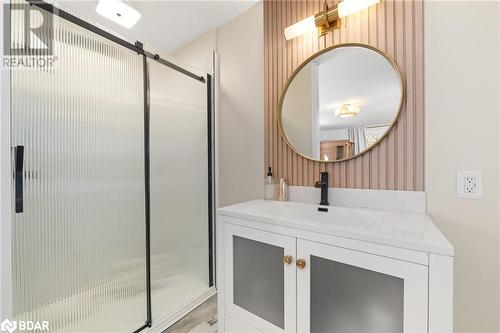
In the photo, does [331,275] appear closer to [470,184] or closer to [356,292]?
[356,292]

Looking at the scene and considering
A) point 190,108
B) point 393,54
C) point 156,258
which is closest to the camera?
point 393,54

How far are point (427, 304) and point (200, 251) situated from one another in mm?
1515

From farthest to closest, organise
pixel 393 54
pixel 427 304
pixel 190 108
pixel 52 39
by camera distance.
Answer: pixel 190 108, pixel 393 54, pixel 52 39, pixel 427 304

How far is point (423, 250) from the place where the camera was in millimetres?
650

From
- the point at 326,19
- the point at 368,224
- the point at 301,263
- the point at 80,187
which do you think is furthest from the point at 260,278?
the point at 326,19

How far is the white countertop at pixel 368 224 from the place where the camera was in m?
0.67

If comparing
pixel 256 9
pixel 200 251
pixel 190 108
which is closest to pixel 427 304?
pixel 200 251

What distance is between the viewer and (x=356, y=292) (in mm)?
775

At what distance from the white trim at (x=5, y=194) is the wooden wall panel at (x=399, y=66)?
1.30m

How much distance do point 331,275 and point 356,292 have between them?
0.29 ft

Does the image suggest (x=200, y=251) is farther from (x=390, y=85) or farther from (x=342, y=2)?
(x=342, y=2)

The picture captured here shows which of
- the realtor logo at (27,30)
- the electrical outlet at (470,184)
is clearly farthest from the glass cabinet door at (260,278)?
the realtor logo at (27,30)

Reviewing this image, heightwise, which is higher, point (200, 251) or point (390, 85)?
point (390, 85)

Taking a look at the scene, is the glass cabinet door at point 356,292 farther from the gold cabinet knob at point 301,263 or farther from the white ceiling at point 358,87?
the white ceiling at point 358,87
